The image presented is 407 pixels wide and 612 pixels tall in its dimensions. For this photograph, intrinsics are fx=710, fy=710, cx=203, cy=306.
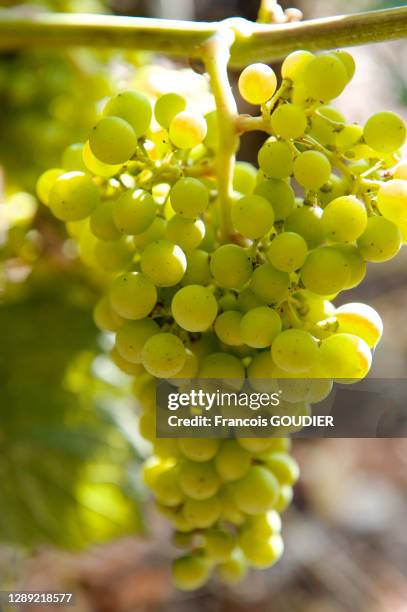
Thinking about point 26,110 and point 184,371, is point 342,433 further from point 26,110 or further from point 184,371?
point 184,371

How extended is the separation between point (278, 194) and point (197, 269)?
0.27ft

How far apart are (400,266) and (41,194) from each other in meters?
1.40

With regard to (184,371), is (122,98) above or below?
above

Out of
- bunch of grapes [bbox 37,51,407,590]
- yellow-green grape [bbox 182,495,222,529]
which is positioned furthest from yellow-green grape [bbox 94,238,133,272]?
yellow-green grape [bbox 182,495,222,529]

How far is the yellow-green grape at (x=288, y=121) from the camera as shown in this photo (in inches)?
18.8

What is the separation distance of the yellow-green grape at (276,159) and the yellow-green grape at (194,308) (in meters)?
0.10

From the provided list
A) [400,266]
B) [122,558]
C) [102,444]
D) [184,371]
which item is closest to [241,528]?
[184,371]

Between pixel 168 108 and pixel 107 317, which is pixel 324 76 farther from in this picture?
pixel 107 317

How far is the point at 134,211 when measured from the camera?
0.50 m

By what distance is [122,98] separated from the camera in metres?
0.52

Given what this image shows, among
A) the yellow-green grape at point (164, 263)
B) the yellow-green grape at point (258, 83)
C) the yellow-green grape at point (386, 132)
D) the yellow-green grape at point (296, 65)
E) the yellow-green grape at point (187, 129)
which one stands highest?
the yellow-green grape at point (296, 65)

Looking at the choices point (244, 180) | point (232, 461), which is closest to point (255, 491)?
point (232, 461)

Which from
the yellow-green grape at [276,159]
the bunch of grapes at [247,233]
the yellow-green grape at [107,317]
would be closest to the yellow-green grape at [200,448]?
the bunch of grapes at [247,233]

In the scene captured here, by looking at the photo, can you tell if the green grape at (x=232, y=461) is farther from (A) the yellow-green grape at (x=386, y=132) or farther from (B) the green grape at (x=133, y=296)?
(A) the yellow-green grape at (x=386, y=132)
